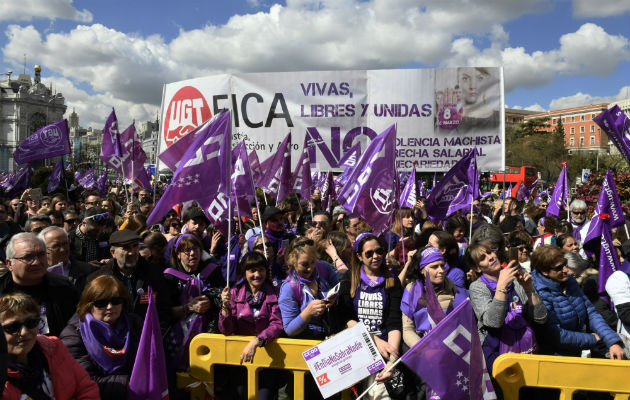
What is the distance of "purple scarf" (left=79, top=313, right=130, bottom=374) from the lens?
9.65 feet

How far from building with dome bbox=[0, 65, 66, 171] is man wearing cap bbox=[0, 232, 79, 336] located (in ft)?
343

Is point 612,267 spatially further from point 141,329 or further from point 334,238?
point 141,329

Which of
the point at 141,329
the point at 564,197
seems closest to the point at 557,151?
the point at 564,197

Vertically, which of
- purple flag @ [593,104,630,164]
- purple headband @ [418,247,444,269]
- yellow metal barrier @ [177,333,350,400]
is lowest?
yellow metal barrier @ [177,333,350,400]

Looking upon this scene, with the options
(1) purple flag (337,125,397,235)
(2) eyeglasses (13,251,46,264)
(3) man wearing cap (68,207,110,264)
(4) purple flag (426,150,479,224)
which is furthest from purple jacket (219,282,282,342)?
(4) purple flag (426,150,479,224)

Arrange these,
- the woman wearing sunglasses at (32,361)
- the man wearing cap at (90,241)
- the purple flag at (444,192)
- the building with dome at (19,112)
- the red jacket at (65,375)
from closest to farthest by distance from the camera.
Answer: the woman wearing sunglasses at (32,361)
the red jacket at (65,375)
the man wearing cap at (90,241)
the purple flag at (444,192)
the building with dome at (19,112)

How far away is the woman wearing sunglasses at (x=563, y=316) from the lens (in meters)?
3.49

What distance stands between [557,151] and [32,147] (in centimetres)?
5231

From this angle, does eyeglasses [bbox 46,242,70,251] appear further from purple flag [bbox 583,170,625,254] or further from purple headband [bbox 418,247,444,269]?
purple flag [bbox 583,170,625,254]

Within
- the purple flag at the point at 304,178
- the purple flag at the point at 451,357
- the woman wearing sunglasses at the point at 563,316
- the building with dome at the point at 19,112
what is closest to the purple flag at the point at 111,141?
the purple flag at the point at 304,178

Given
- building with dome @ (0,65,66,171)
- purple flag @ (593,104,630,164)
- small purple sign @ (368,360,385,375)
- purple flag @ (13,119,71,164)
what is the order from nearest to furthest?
1. small purple sign @ (368,360,385,375)
2. purple flag @ (593,104,630,164)
3. purple flag @ (13,119,71,164)
4. building with dome @ (0,65,66,171)

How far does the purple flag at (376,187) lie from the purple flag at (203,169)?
1487 millimetres

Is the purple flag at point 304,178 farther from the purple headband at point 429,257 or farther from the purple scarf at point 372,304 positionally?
the purple scarf at point 372,304

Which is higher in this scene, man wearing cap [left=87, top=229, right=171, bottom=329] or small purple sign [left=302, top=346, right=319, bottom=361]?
man wearing cap [left=87, top=229, right=171, bottom=329]
